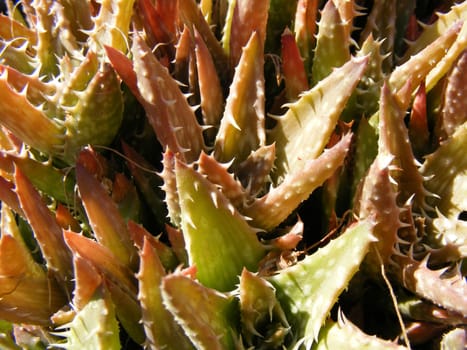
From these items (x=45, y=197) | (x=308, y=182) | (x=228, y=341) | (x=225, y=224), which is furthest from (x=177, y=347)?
(x=45, y=197)

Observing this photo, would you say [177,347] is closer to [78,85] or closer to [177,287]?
[177,287]

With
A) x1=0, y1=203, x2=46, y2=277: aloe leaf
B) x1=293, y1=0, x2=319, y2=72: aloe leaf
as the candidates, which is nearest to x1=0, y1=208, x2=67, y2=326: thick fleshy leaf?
x1=0, y1=203, x2=46, y2=277: aloe leaf

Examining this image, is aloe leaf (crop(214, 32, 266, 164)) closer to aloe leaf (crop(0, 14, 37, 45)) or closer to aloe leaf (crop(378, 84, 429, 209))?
aloe leaf (crop(378, 84, 429, 209))

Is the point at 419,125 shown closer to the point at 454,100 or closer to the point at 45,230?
the point at 454,100

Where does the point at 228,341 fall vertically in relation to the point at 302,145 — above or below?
below

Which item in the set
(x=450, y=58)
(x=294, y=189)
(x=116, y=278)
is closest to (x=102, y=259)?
(x=116, y=278)

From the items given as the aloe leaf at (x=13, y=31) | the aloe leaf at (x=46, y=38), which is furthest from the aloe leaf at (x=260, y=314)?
the aloe leaf at (x=13, y=31)
